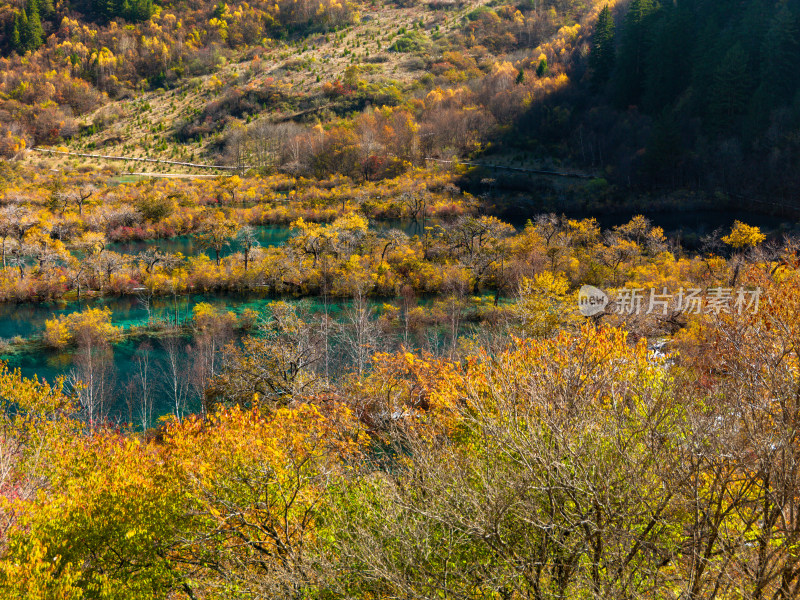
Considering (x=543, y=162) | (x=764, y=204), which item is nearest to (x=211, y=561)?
(x=764, y=204)

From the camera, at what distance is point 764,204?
4988 cm

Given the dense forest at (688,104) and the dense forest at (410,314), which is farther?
the dense forest at (688,104)

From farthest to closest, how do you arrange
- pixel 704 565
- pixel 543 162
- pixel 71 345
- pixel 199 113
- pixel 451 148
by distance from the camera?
pixel 199 113
pixel 451 148
pixel 543 162
pixel 71 345
pixel 704 565

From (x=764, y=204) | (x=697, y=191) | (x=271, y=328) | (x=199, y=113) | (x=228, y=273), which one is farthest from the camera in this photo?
(x=199, y=113)

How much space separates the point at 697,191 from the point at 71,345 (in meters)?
57.0

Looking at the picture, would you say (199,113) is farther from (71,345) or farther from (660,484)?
(660,484)

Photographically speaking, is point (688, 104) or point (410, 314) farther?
point (688, 104)

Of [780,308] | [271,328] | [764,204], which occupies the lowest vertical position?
[271,328]

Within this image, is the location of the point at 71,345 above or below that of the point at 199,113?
below

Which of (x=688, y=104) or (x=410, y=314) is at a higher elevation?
(x=688, y=104)

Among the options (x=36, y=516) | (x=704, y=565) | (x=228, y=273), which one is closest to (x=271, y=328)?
(x=228, y=273)

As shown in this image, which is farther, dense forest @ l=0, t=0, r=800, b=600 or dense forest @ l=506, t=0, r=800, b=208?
dense forest @ l=506, t=0, r=800, b=208

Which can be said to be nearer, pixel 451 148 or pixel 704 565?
pixel 704 565

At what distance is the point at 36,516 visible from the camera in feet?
31.2
